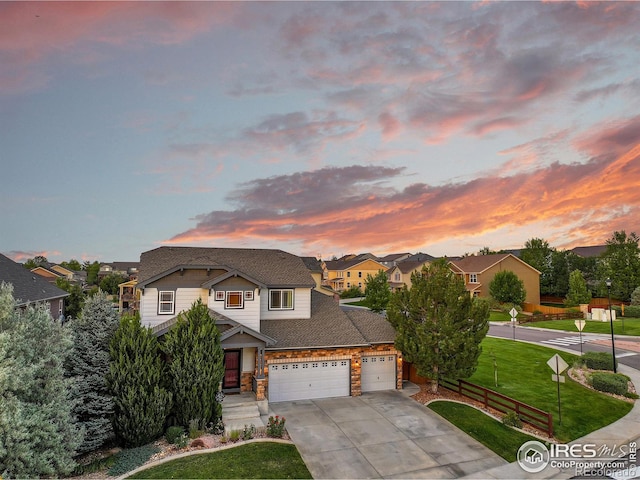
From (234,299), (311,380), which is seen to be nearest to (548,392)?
(311,380)

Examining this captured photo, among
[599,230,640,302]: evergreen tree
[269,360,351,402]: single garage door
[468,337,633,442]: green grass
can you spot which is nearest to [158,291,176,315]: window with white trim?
[269,360,351,402]: single garage door

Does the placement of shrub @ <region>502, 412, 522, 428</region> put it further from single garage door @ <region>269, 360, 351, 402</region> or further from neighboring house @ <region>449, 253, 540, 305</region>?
neighboring house @ <region>449, 253, 540, 305</region>

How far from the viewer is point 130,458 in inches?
508

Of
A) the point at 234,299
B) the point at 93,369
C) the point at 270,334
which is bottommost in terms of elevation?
the point at 93,369


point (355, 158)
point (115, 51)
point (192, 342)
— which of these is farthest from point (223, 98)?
point (192, 342)

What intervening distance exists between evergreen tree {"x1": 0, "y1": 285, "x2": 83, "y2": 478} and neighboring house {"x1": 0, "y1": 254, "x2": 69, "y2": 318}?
1715cm

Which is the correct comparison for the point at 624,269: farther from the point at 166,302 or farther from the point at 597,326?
the point at 166,302

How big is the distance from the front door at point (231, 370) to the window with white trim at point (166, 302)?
3.69m

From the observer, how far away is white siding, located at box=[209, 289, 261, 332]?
795 inches

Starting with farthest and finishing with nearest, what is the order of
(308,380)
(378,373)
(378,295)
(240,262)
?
1. (378,295)
2. (240,262)
3. (378,373)
4. (308,380)

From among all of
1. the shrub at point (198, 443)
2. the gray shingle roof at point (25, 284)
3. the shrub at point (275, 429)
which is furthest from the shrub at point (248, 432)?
the gray shingle roof at point (25, 284)

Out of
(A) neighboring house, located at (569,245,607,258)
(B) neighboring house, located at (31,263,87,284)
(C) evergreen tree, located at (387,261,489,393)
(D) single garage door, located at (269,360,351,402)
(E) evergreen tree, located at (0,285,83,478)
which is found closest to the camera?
(E) evergreen tree, located at (0,285,83,478)

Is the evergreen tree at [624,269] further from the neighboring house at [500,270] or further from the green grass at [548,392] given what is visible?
the green grass at [548,392]

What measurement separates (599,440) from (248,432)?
557 inches
